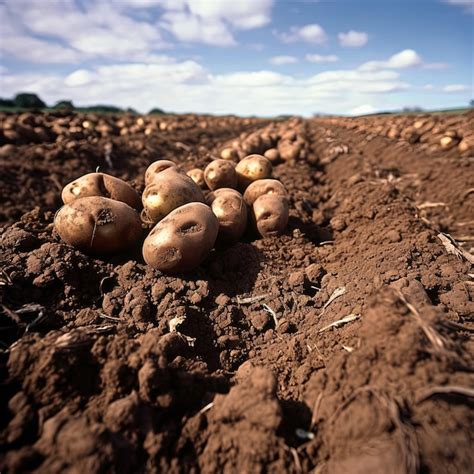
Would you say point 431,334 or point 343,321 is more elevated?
point 431,334

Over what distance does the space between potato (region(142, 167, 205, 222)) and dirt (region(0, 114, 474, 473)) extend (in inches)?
21.0

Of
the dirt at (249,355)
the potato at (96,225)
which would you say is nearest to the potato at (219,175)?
the dirt at (249,355)

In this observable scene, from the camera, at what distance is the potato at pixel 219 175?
13.4 feet

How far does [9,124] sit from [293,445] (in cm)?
1071

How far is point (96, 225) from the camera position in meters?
2.67

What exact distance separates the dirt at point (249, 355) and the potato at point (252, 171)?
1032mm

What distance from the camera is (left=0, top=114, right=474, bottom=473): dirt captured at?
1.33 meters

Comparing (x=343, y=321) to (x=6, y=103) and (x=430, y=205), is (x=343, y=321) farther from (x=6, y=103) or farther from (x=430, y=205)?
(x=6, y=103)

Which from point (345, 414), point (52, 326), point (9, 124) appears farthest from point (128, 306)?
point (9, 124)

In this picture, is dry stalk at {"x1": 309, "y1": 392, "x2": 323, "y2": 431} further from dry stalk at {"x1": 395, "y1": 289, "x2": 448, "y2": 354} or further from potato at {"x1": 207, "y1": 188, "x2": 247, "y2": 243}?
potato at {"x1": 207, "y1": 188, "x2": 247, "y2": 243}

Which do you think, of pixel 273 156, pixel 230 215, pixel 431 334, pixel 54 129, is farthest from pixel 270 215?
pixel 54 129

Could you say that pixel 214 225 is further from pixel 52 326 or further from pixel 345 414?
pixel 345 414

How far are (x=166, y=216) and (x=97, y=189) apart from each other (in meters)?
0.73

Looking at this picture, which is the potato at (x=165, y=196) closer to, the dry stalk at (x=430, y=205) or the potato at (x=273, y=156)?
the dry stalk at (x=430, y=205)
